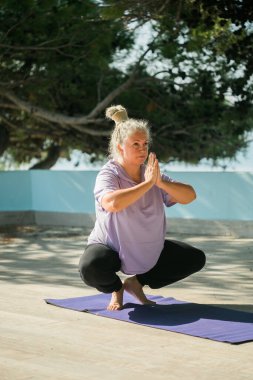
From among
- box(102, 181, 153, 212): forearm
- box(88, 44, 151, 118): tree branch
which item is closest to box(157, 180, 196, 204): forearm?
box(102, 181, 153, 212): forearm

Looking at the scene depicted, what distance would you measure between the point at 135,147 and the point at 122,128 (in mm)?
131

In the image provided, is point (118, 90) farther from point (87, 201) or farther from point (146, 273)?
point (146, 273)

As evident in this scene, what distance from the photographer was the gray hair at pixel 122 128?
4.49m

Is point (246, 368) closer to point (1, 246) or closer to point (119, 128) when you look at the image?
point (119, 128)

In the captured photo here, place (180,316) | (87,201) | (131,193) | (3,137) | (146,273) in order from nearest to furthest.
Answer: (131,193)
(180,316)
(146,273)
(87,201)
(3,137)

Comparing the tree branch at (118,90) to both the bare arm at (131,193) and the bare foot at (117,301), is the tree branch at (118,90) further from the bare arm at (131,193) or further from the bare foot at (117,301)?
the bare arm at (131,193)

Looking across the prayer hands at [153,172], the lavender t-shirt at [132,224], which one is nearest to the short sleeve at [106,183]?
the lavender t-shirt at [132,224]

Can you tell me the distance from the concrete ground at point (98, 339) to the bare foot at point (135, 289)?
0.33 m

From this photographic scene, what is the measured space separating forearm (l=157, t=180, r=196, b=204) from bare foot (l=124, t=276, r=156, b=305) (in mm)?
515

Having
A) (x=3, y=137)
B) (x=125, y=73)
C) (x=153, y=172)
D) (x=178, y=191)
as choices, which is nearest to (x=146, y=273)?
(x=178, y=191)

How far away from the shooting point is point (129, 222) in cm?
451

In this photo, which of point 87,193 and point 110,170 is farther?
point 87,193

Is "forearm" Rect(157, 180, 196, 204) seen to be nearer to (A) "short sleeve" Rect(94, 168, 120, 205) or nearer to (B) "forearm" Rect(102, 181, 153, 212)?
(B) "forearm" Rect(102, 181, 153, 212)

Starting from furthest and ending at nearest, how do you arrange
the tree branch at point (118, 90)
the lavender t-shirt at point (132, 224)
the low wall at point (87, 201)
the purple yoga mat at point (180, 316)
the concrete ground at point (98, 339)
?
the tree branch at point (118, 90) → the low wall at point (87, 201) → the lavender t-shirt at point (132, 224) → the purple yoga mat at point (180, 316) → the concrete ground at point (98, 339)
